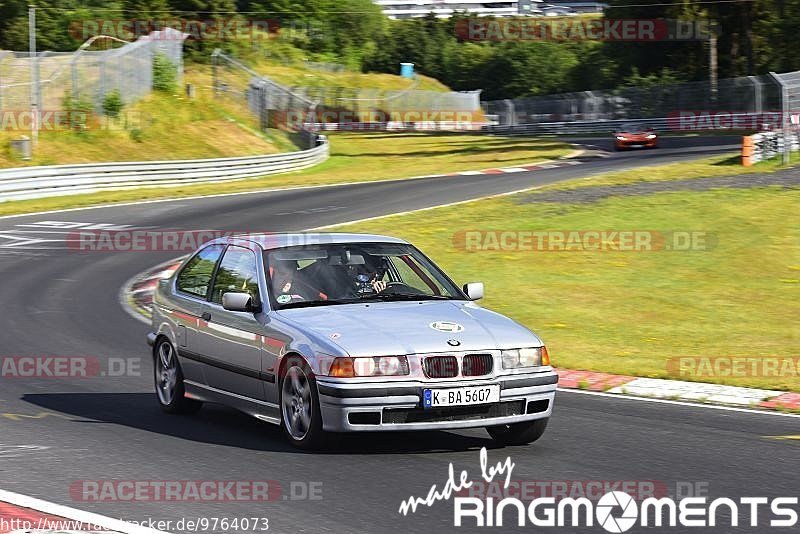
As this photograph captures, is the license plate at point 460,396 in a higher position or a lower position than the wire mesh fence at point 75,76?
lower

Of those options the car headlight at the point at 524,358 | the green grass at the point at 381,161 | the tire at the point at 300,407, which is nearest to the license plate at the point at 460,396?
the car headlight at the point at 524,358

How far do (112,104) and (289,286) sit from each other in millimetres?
38172

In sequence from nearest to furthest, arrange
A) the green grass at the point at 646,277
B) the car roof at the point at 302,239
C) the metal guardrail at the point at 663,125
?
the car roof at the point at 302,239, the green grass at the point at 646,277, the metal guardrail at the point at 663,125

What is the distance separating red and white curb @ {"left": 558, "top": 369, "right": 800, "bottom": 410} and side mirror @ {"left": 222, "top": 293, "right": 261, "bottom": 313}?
153 inches

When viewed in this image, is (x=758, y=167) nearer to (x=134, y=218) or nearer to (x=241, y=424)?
(x=134, y=218)

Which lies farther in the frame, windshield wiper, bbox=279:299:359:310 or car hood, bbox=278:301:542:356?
windshield wiper, bbox=279:299:359:310

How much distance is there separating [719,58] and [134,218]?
63323 millimetres

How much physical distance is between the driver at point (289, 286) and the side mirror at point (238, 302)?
20cm

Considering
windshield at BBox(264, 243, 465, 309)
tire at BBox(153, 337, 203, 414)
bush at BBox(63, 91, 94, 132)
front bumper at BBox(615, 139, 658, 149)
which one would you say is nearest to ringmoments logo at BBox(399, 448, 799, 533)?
windshield at BBox(264, 243, 465, 309)

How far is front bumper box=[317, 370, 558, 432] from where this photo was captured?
25.8 ft

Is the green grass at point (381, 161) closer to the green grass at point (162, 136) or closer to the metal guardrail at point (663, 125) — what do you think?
the green grass at point (162, 136)

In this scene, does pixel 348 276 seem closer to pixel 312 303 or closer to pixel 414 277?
pixel 312 303

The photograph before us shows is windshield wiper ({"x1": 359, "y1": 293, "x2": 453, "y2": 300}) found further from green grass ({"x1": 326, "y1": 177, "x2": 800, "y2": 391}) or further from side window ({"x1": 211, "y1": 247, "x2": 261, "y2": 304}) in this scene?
green grass ({"x1": 326, "y1": 177, "x2": 800, "y2": 391})

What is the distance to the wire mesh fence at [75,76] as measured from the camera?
1615 inches
